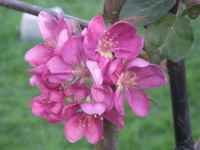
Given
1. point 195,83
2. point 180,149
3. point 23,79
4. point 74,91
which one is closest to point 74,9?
point 23,79

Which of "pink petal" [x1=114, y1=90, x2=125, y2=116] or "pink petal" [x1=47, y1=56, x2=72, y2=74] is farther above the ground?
"pink petal" [x1=47, y1=56, x2=72, y2=74]

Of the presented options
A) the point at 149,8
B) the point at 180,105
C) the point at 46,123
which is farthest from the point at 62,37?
the point at 46,123

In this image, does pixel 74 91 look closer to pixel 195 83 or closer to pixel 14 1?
pixel 14 1

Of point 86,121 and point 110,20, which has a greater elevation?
point 110,20

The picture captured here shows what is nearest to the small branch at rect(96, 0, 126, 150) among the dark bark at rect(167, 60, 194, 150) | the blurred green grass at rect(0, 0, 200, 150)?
the dark bark at rect(167, 60, 194, 150)

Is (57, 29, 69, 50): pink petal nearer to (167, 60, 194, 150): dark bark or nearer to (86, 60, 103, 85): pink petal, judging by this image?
(86, 60, 103, 85): pink petal

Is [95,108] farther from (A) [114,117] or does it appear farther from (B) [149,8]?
(B) [149,8]

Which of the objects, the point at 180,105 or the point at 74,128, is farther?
the point at 180,105

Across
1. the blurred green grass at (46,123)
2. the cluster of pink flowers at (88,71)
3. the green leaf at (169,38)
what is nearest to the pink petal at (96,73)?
the cluster of pink flowers at (88,71)
